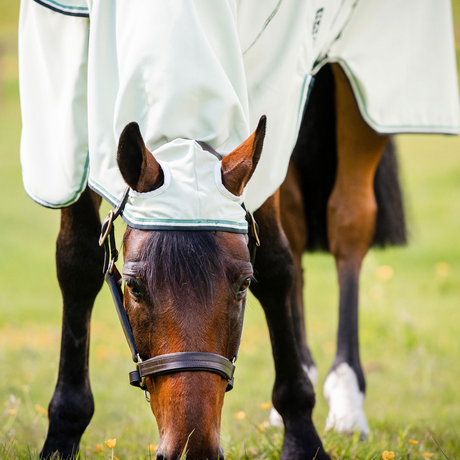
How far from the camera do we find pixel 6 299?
8.07 meters

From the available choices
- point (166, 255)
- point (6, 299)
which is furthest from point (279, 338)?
point (6, 299)

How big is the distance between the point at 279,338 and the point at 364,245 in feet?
4.17

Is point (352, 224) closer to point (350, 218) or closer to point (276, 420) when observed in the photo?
point (350, 218)

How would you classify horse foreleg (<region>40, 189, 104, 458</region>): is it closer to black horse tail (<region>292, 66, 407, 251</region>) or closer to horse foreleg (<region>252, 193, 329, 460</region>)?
horse foreleg (<region>252, 193, 329, 460</region>)

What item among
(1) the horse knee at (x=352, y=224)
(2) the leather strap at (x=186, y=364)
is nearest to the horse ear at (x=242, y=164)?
(2) the leather strap at (x=186, y=364)

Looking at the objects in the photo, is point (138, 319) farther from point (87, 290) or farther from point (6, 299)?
point (6, 299)

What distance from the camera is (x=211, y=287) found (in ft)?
5.53

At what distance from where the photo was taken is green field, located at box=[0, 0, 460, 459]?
2.78m

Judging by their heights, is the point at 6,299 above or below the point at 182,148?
below

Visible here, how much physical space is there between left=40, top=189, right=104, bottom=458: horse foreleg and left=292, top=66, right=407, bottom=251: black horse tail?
1792 millimetres

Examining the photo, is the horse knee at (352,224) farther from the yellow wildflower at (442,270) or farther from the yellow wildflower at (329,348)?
the yellow wildflower at (442,270)

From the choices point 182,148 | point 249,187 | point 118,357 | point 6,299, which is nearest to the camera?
point 182,148

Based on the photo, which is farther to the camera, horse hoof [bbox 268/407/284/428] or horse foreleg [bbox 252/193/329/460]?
horse hoof [bbox 268/407/284/428]

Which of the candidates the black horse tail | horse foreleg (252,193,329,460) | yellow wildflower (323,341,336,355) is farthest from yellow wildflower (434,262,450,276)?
horse foreleg (252,193,329,460)
